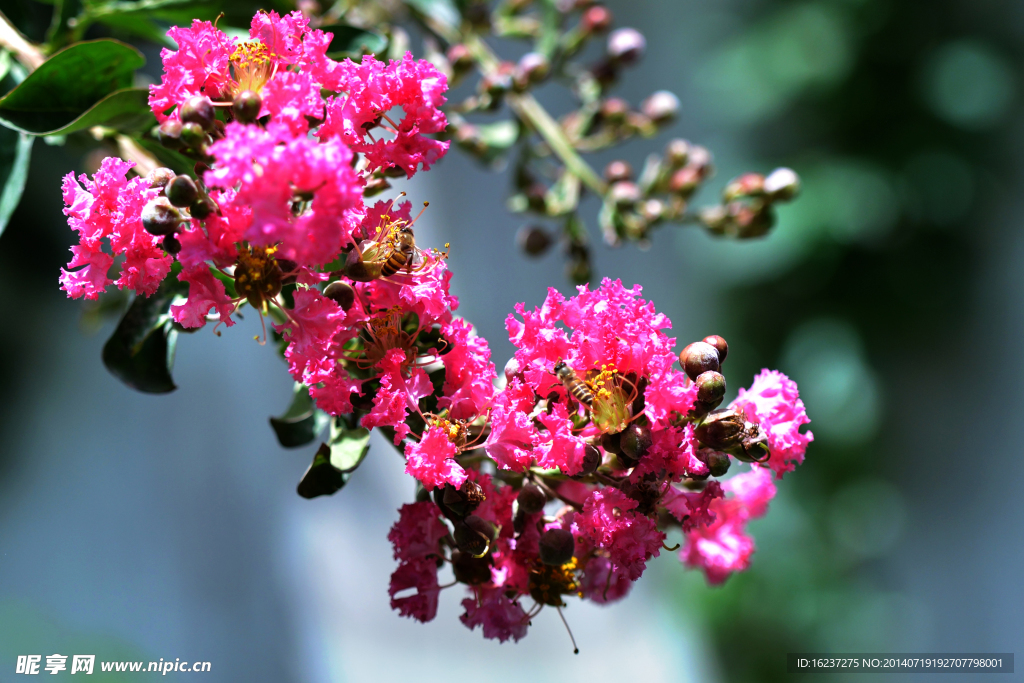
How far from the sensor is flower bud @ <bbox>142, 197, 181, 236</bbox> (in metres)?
0.42

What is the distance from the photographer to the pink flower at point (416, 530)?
1.69ft

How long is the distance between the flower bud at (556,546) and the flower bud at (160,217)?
1.03 feet

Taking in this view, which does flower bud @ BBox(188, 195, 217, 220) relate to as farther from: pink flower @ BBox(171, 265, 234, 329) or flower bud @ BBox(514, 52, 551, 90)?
flower bud @ BBox(514, 52, 551, 90)

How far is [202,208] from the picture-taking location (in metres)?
0.42

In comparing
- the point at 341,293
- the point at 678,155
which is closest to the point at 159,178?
the point at 341,293

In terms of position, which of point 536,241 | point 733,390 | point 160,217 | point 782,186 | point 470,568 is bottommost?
point 733,390

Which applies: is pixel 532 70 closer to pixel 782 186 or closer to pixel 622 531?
pixel 782 186

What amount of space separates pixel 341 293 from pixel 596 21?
75 centimetres

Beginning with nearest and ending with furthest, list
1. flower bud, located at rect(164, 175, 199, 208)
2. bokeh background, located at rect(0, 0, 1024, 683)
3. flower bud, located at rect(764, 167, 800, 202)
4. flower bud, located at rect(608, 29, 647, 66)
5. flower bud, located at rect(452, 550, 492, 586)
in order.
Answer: flower bud, located at rect(164, 175, 199, 208) → flower bud, located at rect(452, 550, 492, 586) → flower bud, located at rect(764, 167, 800, 202) → flower bud, located at rect(608, 29, 647, 66) → bokeh background, located at rect(0, 0, 1024, 683)

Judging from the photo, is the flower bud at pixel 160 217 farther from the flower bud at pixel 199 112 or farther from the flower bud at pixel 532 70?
the flower bud at pixel 532 70

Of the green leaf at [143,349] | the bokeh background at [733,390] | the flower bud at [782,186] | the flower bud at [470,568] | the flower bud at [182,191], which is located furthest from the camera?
the bokeh background at [733,390]

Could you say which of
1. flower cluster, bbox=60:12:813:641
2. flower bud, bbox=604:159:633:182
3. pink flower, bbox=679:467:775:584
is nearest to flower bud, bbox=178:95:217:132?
flower cluster, bbox=60:12:813:641

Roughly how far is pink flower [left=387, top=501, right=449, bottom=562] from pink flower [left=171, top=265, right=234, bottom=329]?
19 cm

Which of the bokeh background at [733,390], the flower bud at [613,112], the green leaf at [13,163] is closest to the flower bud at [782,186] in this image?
the flower bud at [613,112]
